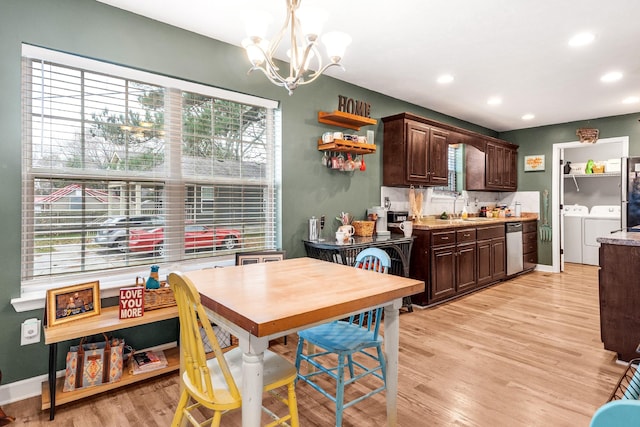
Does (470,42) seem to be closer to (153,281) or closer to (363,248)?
(363,248)

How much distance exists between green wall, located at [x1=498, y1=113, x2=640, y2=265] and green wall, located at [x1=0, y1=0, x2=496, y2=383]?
154 inches

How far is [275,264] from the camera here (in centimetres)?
235

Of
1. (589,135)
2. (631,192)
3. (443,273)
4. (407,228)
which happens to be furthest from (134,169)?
(589,135)

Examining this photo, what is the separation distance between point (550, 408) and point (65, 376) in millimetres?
2961

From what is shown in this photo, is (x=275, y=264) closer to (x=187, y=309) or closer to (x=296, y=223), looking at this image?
(x=187, y=309)

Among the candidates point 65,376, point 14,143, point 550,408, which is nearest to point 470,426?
point 550,408

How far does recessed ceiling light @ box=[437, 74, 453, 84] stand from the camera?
3.83m

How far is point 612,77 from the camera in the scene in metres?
3.86

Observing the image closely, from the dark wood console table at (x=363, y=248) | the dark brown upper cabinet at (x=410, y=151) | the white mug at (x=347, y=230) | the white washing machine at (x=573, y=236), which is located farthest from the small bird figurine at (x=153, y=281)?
the white washing machine at (x=573, y=236)

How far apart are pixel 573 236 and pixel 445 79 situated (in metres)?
4.99

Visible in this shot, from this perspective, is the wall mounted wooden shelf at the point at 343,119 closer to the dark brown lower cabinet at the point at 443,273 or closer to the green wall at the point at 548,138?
the dark brown lower cabinet at the point at 443,273

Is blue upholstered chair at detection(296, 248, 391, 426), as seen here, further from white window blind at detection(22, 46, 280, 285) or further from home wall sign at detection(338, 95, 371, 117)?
home wall sign at detection(338, 95, 371, 117)

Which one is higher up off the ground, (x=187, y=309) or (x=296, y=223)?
(x=296, y=223)

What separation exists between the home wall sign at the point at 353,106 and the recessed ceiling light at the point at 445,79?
2.74 feet
